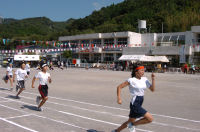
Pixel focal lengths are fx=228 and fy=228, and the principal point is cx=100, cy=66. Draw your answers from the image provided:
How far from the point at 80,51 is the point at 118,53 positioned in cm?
1152

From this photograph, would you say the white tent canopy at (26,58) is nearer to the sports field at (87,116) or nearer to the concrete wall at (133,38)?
the concrete wall at (133,38)

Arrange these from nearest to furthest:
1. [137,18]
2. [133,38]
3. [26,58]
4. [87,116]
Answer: [87,116] → [133,38] → [26,58] → [137,18]

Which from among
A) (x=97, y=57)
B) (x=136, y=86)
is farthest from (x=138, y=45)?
(x=136, y=86)

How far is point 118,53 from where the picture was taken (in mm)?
52719

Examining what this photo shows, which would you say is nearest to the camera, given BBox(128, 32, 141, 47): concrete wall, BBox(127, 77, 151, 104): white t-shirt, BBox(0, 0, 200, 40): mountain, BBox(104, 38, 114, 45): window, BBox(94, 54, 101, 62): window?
BBox(127, 77, 151, 104): white t-shirt

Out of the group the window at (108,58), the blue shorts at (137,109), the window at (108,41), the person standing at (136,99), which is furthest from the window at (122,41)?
the blue shorts at (137,109)

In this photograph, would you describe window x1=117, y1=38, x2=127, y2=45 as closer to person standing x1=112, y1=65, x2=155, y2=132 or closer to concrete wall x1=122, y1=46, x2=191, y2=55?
concrete wall x1=122, y1=46, x2=191, y2=55

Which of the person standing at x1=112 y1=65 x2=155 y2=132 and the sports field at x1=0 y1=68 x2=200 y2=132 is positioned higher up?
the person standing at x1=112 y1=65 x2=155 y2=132

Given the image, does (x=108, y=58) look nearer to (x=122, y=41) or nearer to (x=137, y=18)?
(x=122, y=41)

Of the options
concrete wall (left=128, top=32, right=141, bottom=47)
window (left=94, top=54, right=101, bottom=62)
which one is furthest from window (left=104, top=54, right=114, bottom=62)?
concrete wall (left=128, top=32, right=141, bottom=47)

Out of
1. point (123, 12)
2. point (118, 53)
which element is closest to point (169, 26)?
point (118, 53)

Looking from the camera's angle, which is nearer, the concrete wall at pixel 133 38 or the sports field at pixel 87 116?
the sports field at pixel 87 116

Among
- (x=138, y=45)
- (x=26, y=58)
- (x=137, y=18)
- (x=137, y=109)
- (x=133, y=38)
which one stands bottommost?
(x=137, y=109)

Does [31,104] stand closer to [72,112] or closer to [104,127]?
[72,112]
